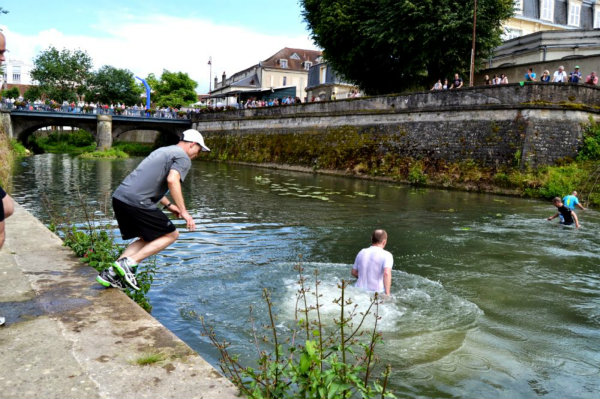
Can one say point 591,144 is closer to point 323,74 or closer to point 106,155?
point 106,155

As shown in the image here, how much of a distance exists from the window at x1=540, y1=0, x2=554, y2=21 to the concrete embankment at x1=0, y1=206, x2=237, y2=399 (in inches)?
1901

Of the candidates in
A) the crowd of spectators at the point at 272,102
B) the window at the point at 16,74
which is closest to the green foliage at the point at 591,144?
the crowd of spectators at the point at 272,102

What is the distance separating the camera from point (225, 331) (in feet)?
19.0

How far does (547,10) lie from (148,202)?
4857cm

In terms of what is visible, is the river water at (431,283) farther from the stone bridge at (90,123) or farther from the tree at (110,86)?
the tree at (110,86)

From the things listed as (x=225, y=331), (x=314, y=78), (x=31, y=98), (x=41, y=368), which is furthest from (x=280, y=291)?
(x=31, y=98)

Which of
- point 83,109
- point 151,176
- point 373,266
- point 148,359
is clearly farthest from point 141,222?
point 83,109

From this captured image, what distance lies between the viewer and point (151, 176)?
5156mm

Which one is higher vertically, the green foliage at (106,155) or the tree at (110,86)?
the tree at (110,86)

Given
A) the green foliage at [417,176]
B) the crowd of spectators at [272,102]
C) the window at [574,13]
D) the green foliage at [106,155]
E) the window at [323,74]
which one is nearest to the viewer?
the green foliage at [417,176]

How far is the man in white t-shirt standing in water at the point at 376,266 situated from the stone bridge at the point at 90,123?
44.1 m

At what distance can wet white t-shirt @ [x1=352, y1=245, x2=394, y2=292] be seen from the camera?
6.76m

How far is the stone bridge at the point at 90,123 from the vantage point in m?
45.5

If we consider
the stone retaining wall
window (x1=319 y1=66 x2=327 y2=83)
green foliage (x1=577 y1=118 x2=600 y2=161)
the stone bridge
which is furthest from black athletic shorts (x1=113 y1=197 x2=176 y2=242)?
window (x1=319 y1=66 x2=327 y2=83)
